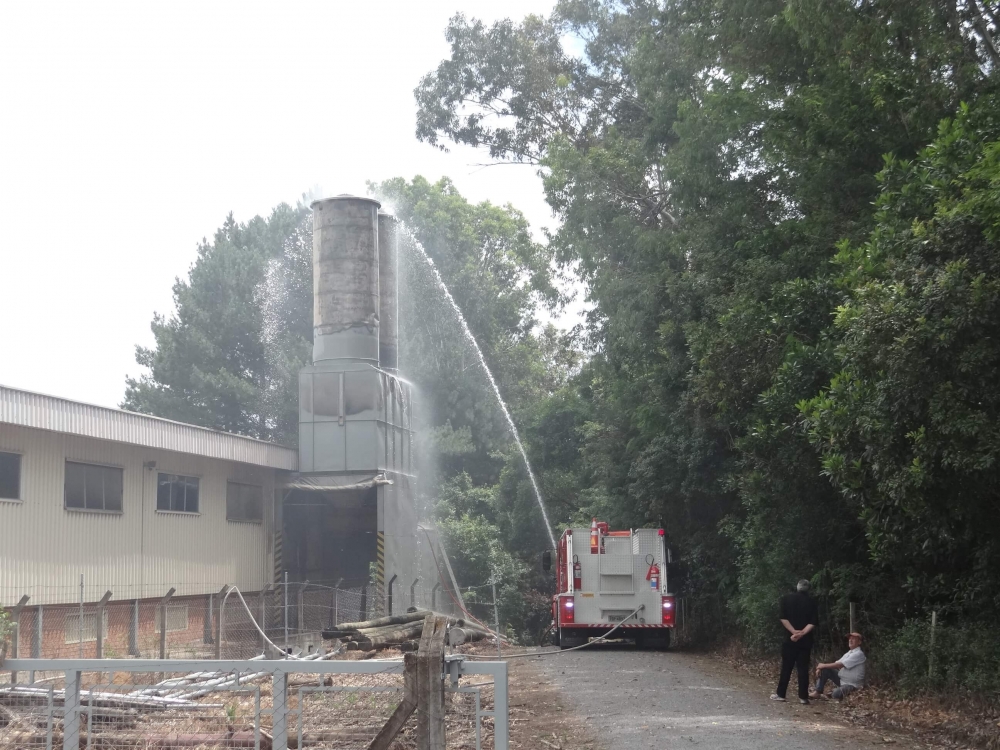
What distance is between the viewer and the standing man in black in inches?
554

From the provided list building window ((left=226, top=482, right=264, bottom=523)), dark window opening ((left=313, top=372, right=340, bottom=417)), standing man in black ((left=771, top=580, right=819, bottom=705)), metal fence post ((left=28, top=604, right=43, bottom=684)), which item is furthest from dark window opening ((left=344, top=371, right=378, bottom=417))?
standing man in black ((left=771, top=580, right=819, bottom=705))

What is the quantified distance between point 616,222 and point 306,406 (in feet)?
34.1

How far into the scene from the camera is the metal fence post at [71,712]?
254 inches

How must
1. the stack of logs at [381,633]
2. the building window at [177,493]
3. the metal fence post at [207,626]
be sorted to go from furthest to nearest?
the building window at [177,493]
the metal fence post at [207,626]
the stack of logs at [381,633]

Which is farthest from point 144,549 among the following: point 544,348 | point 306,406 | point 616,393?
point 544,348

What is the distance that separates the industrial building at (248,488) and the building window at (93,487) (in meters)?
0.04

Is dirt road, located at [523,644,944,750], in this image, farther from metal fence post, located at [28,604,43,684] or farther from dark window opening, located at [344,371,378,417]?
dark window opening, located at [344,371,378,417]

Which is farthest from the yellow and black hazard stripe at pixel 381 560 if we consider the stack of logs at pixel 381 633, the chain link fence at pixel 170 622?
the stack of logs at pixel 381 633

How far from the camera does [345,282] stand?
103 feet

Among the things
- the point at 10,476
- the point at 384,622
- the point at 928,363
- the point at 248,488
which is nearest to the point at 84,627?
the point at 10,476

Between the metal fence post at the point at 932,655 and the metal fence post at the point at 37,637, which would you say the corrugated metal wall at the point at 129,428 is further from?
the metal fence post at the point at 932,655

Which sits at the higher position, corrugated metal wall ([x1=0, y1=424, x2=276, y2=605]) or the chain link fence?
corrugated metal wall ([x1=0, y1=424, x2=276, y2=605])

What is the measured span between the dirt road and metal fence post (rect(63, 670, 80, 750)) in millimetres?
5389

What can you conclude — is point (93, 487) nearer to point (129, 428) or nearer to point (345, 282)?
point (129, 428)
